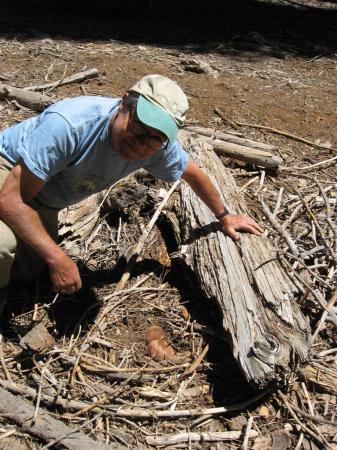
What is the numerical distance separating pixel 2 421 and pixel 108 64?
449 cm

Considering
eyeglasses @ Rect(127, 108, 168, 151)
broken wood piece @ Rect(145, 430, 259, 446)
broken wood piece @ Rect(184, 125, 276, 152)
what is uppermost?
eyeglasses @ Rect(127, 108, 168, 151)

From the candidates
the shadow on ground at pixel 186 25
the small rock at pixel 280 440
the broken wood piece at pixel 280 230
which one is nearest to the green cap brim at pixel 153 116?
the broken wood piece at pixel 280 230

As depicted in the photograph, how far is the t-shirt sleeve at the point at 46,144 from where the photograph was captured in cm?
258

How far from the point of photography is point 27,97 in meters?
5.11

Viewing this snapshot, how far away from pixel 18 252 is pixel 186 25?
567 cm

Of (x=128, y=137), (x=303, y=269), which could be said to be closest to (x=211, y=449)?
(x=303, y=269)

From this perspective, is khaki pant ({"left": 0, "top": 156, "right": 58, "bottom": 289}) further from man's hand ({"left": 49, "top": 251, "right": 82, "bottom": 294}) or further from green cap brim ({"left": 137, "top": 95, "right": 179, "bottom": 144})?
green cap brim ({"left": 137, "top": 95, "right": 179, "bottom": 144})

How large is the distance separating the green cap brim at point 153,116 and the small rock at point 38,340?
1.24 m

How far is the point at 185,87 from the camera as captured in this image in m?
5.89

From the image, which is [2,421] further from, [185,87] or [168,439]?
[185,87]

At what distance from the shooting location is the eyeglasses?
2515 mm

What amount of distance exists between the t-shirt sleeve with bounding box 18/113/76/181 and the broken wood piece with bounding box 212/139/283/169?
2.06 metres

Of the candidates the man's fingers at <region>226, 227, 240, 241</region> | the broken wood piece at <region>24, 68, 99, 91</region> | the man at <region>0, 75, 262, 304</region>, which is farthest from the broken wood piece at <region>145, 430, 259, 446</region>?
the broken wood piece at <region>24, 68, 99, 91</region>

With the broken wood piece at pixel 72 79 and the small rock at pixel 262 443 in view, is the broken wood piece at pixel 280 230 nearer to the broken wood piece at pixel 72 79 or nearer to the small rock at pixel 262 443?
the small rock at pixel 262 443
